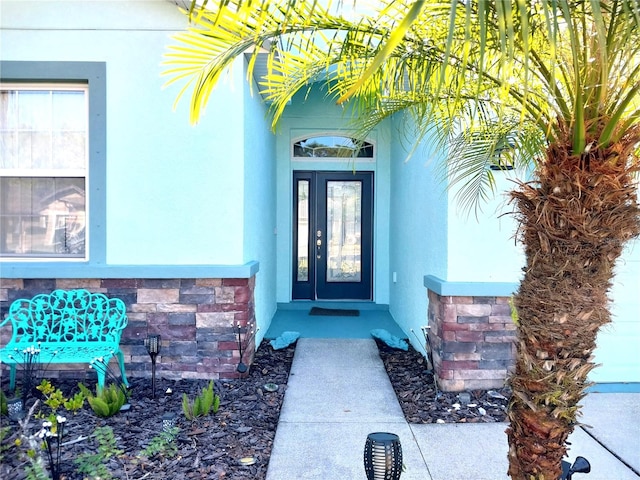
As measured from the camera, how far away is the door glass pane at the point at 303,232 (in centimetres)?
771

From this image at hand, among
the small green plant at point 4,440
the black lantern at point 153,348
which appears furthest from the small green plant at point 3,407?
the black lantern at point 153,348

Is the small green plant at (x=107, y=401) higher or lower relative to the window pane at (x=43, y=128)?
lower

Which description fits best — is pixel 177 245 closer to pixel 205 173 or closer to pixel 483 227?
pixel 205 173

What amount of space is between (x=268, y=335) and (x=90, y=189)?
9.18 ft

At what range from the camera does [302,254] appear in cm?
782

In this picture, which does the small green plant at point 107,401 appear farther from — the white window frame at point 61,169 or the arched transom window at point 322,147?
the arched transom window at point 322,147

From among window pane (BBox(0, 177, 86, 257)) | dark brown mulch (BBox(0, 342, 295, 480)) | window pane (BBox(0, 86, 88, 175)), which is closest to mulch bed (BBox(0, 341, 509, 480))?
dark brown mulch (BBox(0, 342, 295, 480))

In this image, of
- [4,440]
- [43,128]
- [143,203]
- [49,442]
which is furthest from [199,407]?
[43,128]

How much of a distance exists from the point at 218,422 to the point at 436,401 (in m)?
1.83

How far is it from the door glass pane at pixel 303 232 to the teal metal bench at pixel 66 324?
3.85m

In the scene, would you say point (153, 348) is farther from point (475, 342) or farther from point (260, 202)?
point (475, 342)

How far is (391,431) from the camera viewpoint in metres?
3.45

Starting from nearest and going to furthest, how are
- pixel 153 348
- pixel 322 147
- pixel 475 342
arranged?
pixel 153 348 < pixel 475 342 < pixel 322 147

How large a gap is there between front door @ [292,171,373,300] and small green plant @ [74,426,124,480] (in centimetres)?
487
